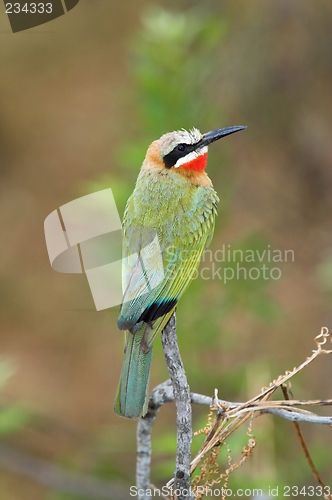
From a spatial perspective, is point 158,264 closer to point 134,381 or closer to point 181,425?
point 134,381

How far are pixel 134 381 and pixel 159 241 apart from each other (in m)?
0.51

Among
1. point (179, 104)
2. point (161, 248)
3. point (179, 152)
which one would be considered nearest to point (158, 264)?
point (161, 248)

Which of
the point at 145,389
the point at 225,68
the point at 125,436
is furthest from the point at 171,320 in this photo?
the point at 225,68

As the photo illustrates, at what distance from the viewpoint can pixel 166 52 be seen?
8.16ft

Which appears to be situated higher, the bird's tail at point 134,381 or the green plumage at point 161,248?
the green plumage at point 161,248

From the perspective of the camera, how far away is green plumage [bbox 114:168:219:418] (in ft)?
5.65

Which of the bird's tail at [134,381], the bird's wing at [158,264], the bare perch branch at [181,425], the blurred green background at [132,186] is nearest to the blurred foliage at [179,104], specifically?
the blurred green background at [132,186]

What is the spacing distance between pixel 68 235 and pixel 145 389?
2.41ft

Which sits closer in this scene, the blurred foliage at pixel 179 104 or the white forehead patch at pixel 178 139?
the white forehead patch at pixel 178 139

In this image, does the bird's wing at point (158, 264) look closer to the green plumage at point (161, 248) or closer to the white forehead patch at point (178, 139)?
the green plumage at point (161, 248)

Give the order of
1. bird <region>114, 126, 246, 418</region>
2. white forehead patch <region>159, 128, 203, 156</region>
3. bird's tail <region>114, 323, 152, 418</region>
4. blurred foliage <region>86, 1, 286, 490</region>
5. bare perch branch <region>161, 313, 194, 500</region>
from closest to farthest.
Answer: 1. bare perch branch <region>161, 313, 194, 500</region>
2. bird's tail <region>114, 323, 152, 418</region>
3. bird <region>114, 126, 246, 418</region>
4. white forehead patch <region>159, 128, 203, 156</region>
5. blurred foliage <region>86, 1, 286, 490</region>

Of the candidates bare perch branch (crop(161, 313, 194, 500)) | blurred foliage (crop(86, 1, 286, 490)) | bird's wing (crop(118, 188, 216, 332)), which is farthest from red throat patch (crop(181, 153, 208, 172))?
bare perch branch (crop(161, 313, 194, 500))

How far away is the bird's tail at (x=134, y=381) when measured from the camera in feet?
5.35
